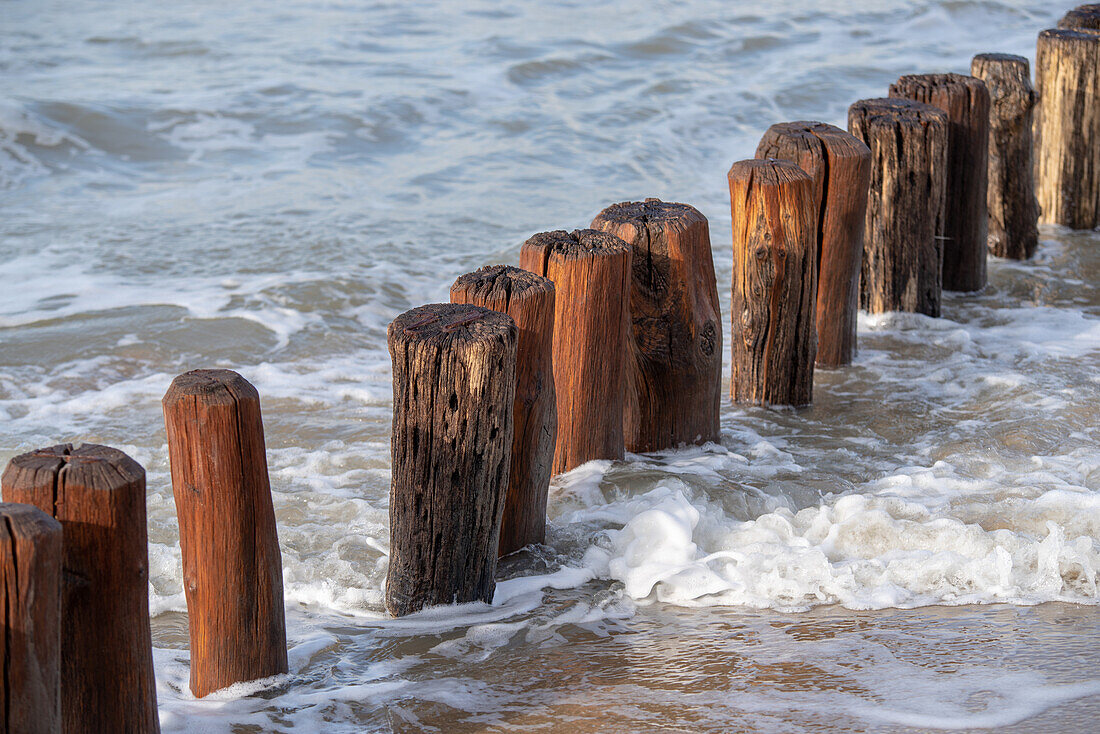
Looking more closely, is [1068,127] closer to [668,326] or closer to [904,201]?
[904,201]

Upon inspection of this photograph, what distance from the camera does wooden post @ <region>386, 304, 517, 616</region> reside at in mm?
2973

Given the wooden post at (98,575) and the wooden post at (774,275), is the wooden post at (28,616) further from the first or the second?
the wooden post at (774,275)

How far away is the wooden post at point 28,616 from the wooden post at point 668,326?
8.07 feet

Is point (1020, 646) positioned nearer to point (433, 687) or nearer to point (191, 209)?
point (433, 687)

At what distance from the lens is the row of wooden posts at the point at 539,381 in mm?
2236

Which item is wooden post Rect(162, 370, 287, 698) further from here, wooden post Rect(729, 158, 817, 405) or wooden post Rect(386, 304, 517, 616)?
wooden post Rect(729, 158, 817, 405)

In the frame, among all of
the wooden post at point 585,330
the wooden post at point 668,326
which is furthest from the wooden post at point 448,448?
the wooden post at point 668,326

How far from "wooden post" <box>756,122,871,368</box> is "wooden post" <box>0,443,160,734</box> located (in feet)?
11.0

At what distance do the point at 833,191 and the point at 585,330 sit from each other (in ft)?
5.51

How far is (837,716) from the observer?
2.68 m

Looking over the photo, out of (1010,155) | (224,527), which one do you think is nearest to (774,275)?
(224,527)

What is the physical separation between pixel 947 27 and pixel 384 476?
16172mm

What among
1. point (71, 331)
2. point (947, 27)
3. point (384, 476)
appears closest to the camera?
point (384, 476)

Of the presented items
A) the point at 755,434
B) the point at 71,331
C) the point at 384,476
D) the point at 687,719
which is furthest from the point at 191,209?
the point at 687,719
